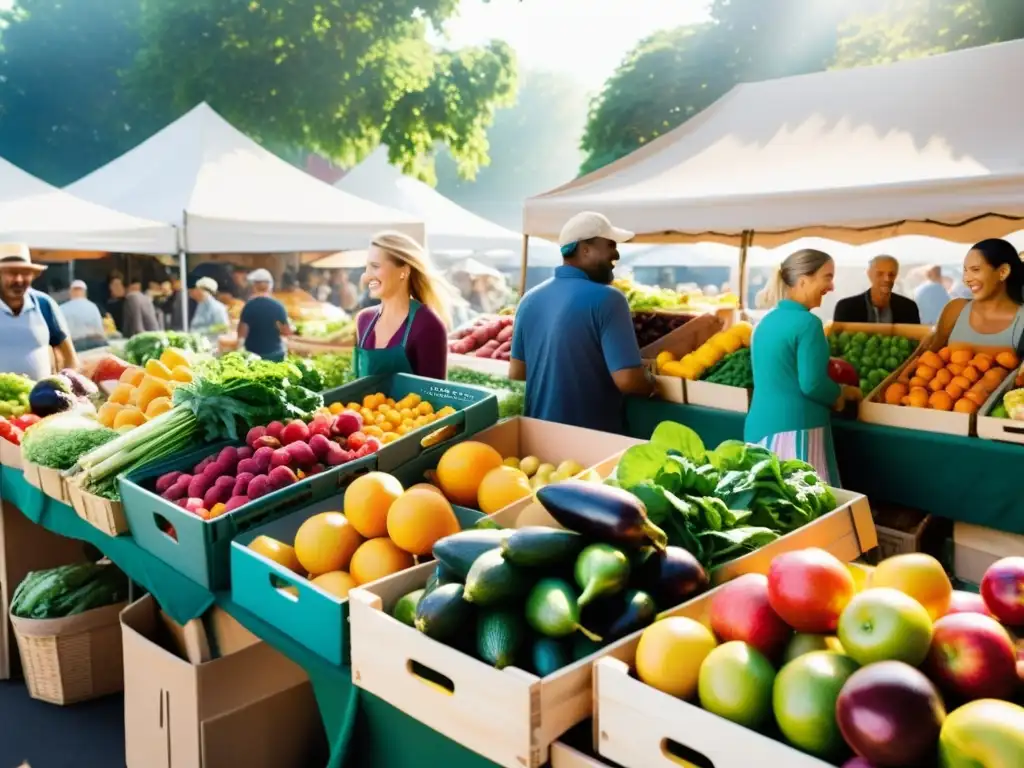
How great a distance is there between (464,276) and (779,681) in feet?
66.7

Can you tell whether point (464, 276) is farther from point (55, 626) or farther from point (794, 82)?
point (55, 626)

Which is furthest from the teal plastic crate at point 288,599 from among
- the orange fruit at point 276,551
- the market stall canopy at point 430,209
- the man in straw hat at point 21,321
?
the market stall canopy at point 430,209

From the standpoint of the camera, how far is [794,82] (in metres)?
6.23

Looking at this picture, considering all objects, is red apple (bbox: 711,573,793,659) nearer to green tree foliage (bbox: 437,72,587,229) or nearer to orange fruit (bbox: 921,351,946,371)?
orange fruit (bbox: 921,351,946,371)

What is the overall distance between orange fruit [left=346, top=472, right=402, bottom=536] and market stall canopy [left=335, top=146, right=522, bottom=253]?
1153cm

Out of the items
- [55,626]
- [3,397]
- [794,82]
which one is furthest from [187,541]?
[794,82]

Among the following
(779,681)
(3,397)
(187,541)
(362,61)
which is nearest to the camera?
(779,681)

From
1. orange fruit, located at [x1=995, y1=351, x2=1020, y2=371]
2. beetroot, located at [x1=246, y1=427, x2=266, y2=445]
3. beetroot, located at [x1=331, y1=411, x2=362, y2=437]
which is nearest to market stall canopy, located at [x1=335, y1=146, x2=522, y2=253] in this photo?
orange fruit, located at [x1=995, y1=351, x2=1020, y2=371]

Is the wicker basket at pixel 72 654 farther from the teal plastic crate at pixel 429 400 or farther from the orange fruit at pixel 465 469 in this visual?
the orange fruit at pixel 465 469

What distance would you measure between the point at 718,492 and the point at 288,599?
1037mm

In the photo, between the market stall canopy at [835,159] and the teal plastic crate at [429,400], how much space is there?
7.83 ft

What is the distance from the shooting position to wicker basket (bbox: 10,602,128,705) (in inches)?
142

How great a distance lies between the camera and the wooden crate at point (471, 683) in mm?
1428

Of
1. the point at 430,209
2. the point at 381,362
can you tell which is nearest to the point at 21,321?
the point at 381,362
